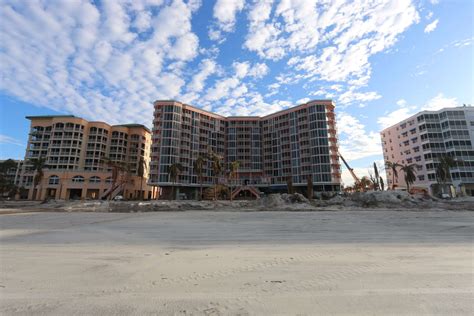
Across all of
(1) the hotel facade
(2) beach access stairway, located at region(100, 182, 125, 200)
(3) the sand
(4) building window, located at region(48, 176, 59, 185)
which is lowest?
(3) the sand

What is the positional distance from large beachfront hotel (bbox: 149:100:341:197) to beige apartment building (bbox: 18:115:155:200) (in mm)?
13847

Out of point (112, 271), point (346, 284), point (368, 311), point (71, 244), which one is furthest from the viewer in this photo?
point (71, 244)

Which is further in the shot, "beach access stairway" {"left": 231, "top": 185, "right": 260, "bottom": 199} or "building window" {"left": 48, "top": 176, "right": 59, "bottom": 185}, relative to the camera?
"beach access stairway" {"left": 231, "top": 185, "right": 260, "bottom": 199}

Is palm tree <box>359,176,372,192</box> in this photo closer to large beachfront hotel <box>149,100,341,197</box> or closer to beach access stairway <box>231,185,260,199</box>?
large beachfront hotel <box>149,100,341,197</box>

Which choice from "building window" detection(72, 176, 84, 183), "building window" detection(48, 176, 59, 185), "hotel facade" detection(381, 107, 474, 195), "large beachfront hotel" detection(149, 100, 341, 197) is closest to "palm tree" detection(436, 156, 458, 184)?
"hotel facade" detection(381, 107, 474, 195)

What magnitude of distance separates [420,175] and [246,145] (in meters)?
68.7

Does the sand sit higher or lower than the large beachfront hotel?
lower

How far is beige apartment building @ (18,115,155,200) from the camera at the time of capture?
257 feet

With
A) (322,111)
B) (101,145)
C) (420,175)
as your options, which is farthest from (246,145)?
(420,175)

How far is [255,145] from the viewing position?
98.3 m

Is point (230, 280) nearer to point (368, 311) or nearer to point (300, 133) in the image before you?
point (368, 311)

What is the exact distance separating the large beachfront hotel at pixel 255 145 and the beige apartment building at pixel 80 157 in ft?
45.4

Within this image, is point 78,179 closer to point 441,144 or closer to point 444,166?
point 444,166

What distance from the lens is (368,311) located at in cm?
397
